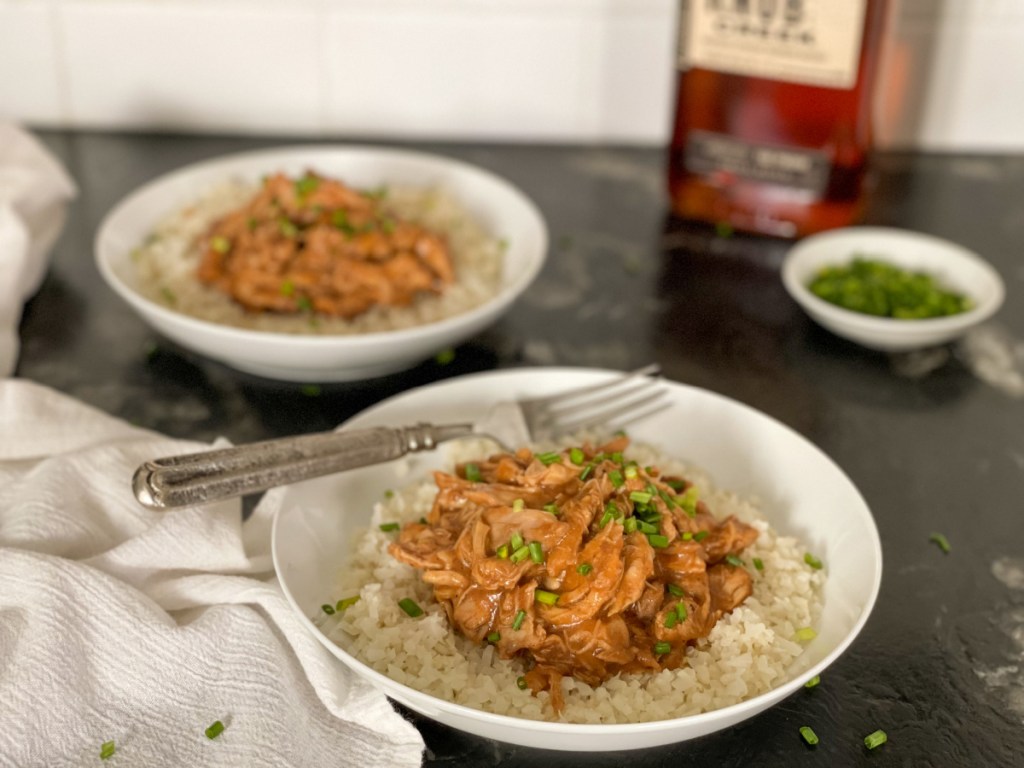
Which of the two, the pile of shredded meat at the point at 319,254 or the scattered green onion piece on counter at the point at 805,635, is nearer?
the scattered green onion piece on counter at the point at 805,635

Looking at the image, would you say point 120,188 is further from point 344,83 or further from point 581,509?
point 581,509

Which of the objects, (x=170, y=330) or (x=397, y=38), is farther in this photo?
(x=397, y=38)

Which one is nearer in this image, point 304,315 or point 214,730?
point 214,730

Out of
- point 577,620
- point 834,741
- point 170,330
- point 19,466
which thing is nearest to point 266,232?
point 170,330

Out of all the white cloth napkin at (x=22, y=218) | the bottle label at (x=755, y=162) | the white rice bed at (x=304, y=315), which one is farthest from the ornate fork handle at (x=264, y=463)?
the bottle label at (x=755, y=162)

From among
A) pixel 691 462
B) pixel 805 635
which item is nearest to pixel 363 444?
pixel 691 462

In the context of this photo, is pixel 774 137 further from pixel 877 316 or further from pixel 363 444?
pixel 363 444

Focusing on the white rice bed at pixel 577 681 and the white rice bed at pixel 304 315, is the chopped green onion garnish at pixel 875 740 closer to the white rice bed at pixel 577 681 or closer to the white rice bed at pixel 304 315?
the white rice bed at pixel 577 681
